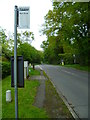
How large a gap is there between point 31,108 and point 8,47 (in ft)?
48.4

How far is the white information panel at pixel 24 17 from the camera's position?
3049mm

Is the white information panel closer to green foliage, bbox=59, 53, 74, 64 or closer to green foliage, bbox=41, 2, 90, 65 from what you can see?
green foliage, bbox=41, 2, 90, 65

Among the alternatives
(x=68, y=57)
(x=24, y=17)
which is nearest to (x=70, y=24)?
(x=24, y=17)

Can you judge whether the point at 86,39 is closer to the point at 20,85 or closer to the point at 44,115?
the point at 44,115

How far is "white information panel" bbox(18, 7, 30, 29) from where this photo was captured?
10.0 ft

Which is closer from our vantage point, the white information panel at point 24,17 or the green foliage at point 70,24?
the white information panel at point 24,17

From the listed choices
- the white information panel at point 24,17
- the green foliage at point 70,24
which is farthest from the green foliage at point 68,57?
the white information panel at point 24,17

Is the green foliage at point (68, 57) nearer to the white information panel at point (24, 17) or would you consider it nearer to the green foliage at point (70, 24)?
the green foliage at point (70, 24)

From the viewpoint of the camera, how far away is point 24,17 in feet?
10.2

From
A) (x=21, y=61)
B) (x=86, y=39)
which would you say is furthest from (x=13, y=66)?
(x=86, y=39)

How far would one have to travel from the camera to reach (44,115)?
4.85 metres

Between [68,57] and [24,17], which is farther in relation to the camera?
[68,57]

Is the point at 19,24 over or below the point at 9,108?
over

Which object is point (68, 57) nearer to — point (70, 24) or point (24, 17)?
point (70, 24)
